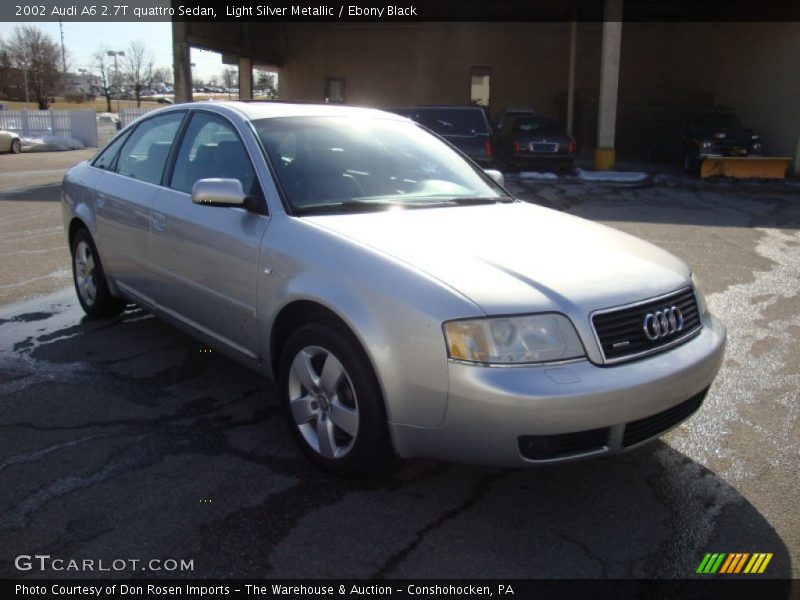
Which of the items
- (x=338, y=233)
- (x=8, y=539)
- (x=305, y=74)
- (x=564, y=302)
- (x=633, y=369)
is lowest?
(x=8, y=539)

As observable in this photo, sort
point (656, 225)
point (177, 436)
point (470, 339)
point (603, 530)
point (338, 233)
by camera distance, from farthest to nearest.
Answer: point (656, 225) < point (177, 436) < point (338, 233) < point (603, 530) < point (470, 339)

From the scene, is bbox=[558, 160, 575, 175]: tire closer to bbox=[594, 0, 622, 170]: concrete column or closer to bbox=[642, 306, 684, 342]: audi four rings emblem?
bbox=[594, 0, 622, 170]: concrete column

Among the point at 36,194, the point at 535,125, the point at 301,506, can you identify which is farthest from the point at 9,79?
the point at 301,506

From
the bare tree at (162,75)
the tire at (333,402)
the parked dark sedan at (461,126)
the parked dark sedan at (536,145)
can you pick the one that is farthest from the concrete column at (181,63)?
the bare tree at (162,75)

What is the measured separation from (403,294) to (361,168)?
1362 mm

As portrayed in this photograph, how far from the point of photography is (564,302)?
8.82 ft

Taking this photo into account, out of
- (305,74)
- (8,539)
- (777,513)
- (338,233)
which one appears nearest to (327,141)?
(338,233)

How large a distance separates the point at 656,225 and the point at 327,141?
806cm

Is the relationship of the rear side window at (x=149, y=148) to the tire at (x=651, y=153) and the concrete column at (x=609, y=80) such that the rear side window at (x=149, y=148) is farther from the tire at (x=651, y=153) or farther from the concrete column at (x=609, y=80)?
the tire at (x=651, y=153)

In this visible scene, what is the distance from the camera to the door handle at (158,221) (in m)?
4.16

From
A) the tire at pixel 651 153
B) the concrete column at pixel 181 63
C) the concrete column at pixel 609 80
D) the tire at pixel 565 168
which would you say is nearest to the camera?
the concrete column at pixel 181 63

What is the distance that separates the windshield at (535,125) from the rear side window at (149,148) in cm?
1516

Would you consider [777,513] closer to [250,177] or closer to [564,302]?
[564,302]

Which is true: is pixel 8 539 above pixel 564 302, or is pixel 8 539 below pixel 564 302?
below
